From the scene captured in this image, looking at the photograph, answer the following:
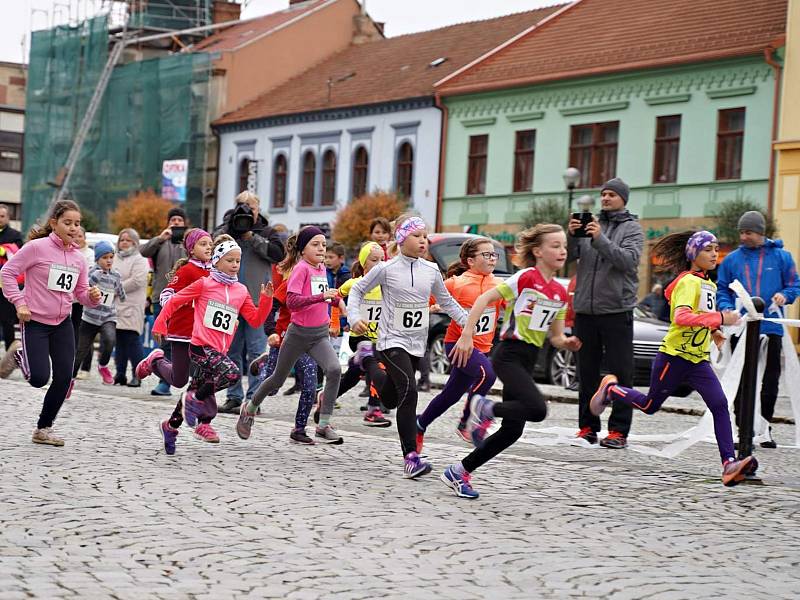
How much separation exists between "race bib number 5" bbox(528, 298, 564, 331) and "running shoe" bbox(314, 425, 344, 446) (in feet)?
8.82

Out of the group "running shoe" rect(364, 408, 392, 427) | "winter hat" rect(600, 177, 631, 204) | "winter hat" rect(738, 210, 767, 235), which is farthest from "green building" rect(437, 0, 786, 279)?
"winter hat" rect(600, 177, 631, 204)

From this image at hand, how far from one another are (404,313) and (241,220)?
15.7 feet

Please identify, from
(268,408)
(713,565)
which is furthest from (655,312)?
(713,565)

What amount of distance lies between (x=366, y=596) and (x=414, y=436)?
12.0ft

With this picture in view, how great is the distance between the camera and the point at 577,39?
43.2m

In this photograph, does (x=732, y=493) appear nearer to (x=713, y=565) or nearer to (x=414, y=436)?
(x=414, y=436)

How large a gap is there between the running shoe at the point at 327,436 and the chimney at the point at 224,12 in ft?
178

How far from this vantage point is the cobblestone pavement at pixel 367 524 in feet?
20.3

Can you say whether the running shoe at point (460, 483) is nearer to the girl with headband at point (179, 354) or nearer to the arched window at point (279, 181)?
the girl with headband at point (179, 354)

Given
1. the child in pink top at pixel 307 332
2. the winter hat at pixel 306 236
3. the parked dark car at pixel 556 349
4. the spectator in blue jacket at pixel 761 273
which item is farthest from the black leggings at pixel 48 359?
the parked dark car at pixel 556 349

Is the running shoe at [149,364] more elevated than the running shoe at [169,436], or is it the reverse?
the running shoe at [149,364]

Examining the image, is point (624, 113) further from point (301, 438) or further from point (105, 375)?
point (301, 438)

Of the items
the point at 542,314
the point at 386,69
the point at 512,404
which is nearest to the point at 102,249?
the point at 542,314

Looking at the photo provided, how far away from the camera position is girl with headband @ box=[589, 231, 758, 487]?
10016 millimetres
